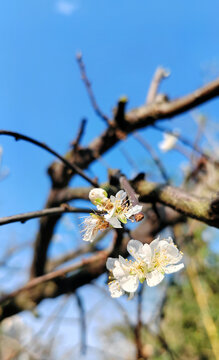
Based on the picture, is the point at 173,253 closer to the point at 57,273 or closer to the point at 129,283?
the point at 129,283

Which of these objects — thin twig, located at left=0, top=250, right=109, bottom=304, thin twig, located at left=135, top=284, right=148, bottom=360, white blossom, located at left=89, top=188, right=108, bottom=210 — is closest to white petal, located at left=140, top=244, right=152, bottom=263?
white blossom, located at left=89, top=188, right=108, bottom=210

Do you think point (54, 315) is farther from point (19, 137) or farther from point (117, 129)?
point (19, 137)

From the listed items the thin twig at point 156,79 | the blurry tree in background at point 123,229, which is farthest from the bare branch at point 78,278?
the thin twig at point 156,79

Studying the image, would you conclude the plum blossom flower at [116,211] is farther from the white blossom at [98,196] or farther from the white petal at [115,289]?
the white petal at [115,289]

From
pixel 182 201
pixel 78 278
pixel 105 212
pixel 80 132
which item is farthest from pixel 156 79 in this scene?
pixel 105 212

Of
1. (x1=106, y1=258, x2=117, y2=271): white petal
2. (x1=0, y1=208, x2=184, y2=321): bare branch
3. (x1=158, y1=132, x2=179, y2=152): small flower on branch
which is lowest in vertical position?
(x1=0, y1=208, x2=184, y2=321): bare branch

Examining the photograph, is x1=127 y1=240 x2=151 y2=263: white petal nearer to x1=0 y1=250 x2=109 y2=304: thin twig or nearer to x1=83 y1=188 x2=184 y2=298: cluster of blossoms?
x1=83 y1=188 x2=184 y2=298: cluster of blossoms
